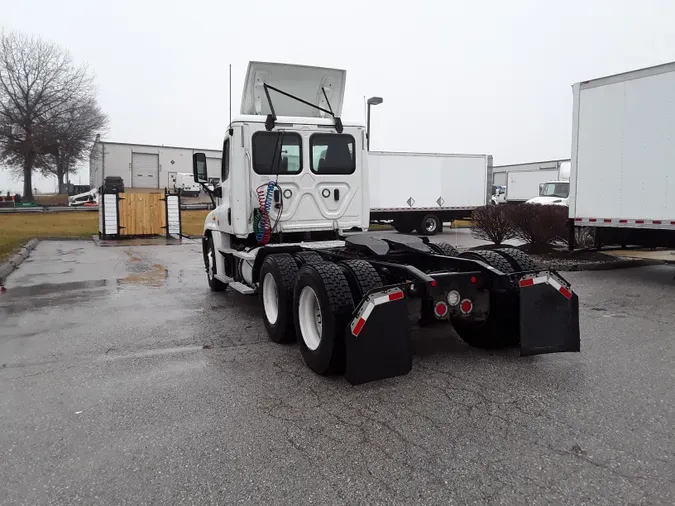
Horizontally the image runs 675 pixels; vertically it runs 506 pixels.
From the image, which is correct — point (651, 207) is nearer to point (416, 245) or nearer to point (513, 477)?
point (416, 245)

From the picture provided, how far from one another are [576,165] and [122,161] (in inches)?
2469

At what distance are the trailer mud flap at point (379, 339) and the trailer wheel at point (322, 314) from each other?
9.0 inches

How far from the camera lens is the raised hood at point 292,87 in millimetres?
7816

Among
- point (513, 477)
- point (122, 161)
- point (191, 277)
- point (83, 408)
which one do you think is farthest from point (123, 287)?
point (122, 161)

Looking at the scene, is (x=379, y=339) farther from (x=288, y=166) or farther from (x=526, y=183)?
(x=526, y=183)

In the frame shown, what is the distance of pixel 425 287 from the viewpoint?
15.7 feet

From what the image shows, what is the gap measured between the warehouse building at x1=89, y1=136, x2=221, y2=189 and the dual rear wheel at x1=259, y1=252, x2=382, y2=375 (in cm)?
5859

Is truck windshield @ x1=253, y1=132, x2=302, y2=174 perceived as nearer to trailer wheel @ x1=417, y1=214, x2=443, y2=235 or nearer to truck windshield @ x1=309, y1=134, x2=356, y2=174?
truck windshield @ x1=309, y1=134, x2=356, y2=174

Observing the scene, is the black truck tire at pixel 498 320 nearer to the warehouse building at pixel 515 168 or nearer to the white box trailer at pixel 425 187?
the white box trailer at pixel 425 187

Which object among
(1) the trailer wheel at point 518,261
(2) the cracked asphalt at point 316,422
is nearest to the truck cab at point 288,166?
(2) the cracked asphalt at point 316,422

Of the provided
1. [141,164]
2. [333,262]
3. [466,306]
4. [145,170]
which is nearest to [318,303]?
[333,262]

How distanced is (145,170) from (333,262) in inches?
2630

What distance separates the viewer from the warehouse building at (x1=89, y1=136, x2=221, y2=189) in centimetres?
6431

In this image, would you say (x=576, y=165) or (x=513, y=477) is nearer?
(x=513, y=477)
